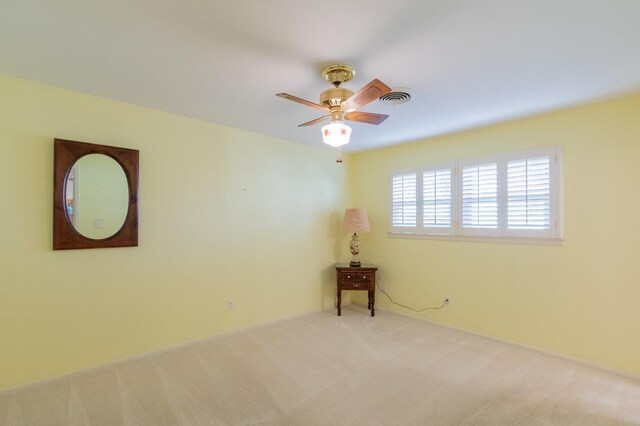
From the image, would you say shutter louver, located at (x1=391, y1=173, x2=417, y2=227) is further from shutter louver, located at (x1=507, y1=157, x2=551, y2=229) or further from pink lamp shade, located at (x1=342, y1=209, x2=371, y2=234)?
shutter louver, located at (x1=507, y1=157, x2=551, y2=229)

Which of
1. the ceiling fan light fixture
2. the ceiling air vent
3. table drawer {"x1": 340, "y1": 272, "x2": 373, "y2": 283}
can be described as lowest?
table drawer {"x1": 340, "y1": 272, "x2": 373, "y2": 283}

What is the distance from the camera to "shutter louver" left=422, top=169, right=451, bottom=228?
373 centimetres

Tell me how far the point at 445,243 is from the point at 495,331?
109 centimetres

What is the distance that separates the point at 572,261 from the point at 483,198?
993 millimetres

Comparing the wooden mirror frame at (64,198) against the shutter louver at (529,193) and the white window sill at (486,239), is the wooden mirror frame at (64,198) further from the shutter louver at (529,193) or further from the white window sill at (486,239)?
the shutter louver at (529,193)

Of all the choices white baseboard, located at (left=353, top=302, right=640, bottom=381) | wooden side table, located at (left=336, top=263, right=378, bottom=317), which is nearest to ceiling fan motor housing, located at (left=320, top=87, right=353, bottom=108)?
wooden side table, located at (left=336, top=263, right=378, bottom=317)

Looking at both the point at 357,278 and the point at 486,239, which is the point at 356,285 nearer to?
the point at 357,278

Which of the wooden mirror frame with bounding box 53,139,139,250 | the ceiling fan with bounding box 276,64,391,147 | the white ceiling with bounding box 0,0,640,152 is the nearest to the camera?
the white ceiling with bounding box 0,0,640,152

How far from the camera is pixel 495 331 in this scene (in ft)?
10.8

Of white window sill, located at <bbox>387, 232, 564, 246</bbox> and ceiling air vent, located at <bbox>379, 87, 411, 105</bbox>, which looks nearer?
ceiling air vent, located at <bbox>379, 87, 411, 105</bbox>

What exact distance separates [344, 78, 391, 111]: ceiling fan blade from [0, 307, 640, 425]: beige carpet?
2102mm

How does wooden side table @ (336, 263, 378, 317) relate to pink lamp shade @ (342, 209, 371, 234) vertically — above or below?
below

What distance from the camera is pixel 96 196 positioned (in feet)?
8.59

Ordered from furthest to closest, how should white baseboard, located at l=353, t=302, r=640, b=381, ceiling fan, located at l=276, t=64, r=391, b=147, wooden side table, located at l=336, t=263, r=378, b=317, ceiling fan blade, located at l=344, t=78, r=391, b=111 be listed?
1. wooden side table, located at l=336, t=263, r=378, b=317
2. white baseboard, located at l=353, t=302, r=640, b=381
3. ceiling fan, located at l=276, t=64, r=391, b=147
4. ceiling fan blade, located at l=344, t=78, r=391, b=111
